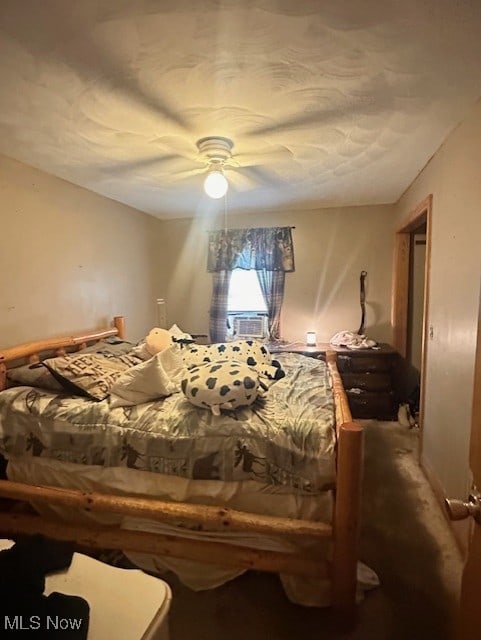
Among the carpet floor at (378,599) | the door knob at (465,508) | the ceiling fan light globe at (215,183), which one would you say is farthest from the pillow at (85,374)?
the door knob at (465,508)

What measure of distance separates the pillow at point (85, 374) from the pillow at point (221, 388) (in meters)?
0.60

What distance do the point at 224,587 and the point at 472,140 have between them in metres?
Answer: 2.57

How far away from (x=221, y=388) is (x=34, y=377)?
4.13ft

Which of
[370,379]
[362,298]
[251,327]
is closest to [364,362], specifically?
[370,379]

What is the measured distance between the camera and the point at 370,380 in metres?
3.91

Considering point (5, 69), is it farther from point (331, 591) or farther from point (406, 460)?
point (406, 460)

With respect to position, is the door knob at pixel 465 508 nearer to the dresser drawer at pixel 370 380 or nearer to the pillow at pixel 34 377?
the pillow at pixel 34 377

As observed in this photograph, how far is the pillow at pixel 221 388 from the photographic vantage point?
6.20 ft

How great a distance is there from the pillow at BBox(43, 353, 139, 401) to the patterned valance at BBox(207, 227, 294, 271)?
8.07 feet

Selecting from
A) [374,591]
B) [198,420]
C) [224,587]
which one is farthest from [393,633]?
[198,420]

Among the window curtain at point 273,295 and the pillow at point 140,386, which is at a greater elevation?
the window curtain at point 273,295

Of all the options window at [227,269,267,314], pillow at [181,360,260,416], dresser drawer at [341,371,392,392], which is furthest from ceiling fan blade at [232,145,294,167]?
dresser drawer at [341,371,392,392]

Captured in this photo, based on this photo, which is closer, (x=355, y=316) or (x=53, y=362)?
(x=53, y=362)

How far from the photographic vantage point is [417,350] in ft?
13.9
